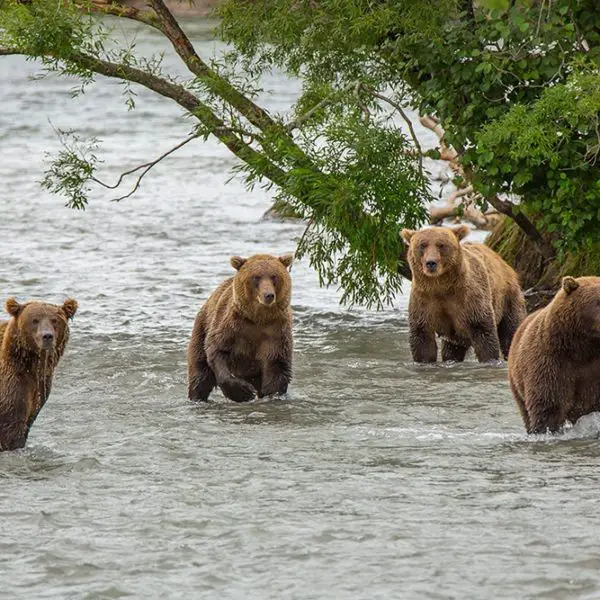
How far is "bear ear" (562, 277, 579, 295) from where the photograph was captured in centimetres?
880

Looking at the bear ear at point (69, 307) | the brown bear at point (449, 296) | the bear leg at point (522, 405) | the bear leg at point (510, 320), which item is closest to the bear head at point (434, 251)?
the brown bear at point (449, 296)

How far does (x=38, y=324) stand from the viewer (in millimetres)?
8898

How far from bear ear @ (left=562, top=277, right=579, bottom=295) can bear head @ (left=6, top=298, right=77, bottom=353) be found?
103 inches

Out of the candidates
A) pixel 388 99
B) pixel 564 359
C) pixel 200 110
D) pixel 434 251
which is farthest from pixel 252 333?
pixel 388 99

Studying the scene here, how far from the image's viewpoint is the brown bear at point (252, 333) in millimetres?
10578

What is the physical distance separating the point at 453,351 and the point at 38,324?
4.72m

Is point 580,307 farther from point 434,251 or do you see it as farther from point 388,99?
point 388,99

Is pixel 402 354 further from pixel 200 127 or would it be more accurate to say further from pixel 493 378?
pixel 200 127

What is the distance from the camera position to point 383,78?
537 inches

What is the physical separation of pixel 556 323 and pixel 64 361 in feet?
17.1

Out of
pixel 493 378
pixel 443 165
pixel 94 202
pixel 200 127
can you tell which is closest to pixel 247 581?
pixel 493 378

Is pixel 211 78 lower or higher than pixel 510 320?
higher

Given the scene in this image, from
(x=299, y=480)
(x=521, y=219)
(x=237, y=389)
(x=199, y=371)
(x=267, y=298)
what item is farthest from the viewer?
(x=521, y=219)

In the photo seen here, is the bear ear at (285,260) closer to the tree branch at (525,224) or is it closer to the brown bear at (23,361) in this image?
the brown bear at (23,361)
